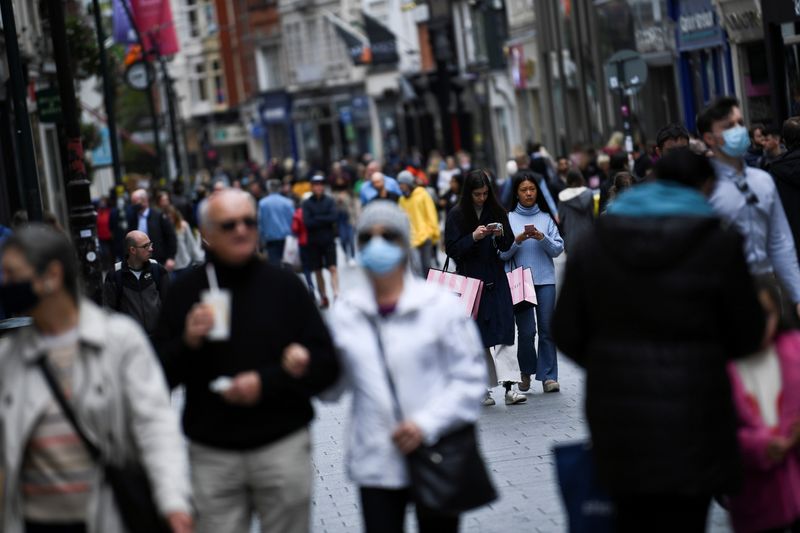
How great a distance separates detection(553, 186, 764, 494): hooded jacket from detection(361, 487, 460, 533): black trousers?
2.43 feet

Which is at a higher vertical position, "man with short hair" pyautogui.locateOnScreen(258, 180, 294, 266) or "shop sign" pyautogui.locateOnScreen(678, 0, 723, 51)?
"shop sign" pyautogui.locateOnScreen(678, 0, 723, 51)

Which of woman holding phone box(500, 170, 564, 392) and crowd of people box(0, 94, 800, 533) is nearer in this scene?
crowd of people box(0, 94, 800, 533)

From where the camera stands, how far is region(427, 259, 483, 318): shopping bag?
12320 millimetres

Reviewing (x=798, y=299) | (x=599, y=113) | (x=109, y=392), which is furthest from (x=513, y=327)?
(x=599, y=113)

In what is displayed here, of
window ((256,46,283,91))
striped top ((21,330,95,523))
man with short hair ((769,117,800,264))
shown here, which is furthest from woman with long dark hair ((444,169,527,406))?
window ((256,46,283,91))

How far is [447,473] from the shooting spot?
Result: 583cm

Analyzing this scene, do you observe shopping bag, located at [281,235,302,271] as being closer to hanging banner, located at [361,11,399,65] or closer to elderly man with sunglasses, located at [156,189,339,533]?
elderly man with sunglasses, located at [156,189,339,533]

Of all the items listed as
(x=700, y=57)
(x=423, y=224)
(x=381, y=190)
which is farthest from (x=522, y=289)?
(x=700, y=57)

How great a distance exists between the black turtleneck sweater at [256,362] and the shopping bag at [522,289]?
7010 mm

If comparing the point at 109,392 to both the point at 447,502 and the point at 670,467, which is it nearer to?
the point at 447,502

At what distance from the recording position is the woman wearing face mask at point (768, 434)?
566 cm

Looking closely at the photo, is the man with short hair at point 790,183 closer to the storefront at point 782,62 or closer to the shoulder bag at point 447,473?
the shoulder bag at point 447,473

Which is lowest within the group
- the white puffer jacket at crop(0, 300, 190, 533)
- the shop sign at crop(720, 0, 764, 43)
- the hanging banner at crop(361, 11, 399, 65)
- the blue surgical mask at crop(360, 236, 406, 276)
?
the white puffer jacket at crop(0, 300, 190, 533)

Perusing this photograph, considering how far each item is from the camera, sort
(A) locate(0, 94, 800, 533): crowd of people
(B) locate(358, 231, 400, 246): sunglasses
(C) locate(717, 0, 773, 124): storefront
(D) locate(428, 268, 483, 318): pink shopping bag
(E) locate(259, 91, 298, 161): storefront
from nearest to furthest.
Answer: (A) locate(0, 94, 800, 533): crowd of people < (B) locate(358, 231, 400, 246): sunglasses < (D) locate(428, 268, 483, 318): pink shopping bag < (C) locate(717, 0, 773, 124): storefront < (E) locate(259, 91, 298, 161): storefront
